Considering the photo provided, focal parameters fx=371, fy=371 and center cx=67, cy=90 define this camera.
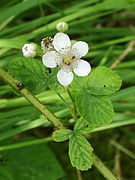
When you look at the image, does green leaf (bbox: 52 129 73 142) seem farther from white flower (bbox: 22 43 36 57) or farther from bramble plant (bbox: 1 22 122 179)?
white flower (bbox: 22 43 36 57)

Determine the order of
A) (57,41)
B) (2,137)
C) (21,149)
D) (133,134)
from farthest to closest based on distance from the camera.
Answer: (133,134), (21,149), (2,137), (57,41)

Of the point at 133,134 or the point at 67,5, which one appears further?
the point at 67,5

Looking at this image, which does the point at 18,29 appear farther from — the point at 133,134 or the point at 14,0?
the point at 133,134

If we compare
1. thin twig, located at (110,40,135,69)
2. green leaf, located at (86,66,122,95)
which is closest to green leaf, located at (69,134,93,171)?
green leaf, located at (86,66,122,95)

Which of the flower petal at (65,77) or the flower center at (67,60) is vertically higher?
the flower center at (67,60)

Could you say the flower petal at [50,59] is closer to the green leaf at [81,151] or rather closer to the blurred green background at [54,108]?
the green leaf at [81,151]

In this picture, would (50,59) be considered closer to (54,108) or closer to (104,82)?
(104,82)

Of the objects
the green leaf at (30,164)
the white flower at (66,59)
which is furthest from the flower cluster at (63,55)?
the green leaf at (30,164)

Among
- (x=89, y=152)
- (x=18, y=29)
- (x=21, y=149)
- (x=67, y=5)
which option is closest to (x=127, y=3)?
(x=67, y=5)
